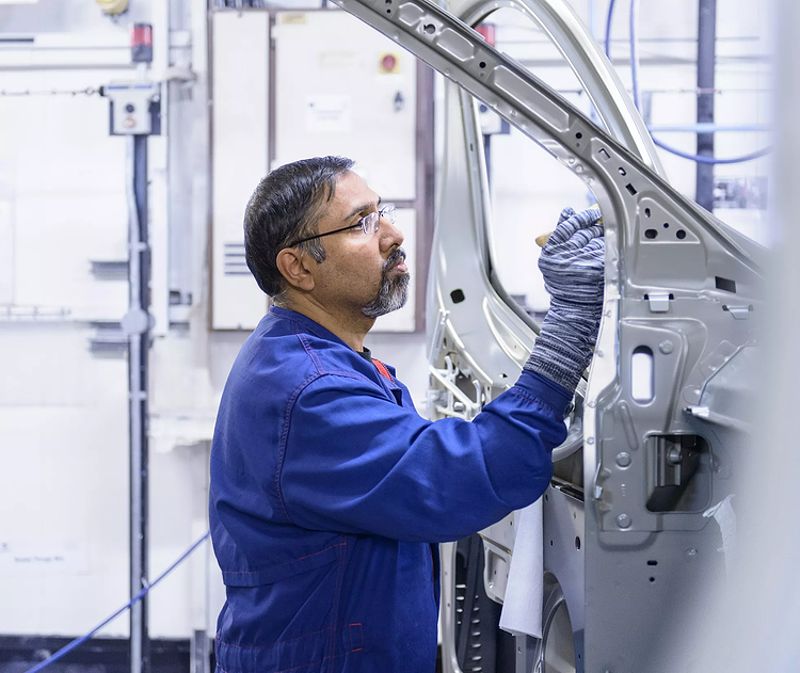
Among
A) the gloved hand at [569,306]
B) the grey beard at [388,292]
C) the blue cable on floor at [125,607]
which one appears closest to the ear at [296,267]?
the grey beard at [388,292]

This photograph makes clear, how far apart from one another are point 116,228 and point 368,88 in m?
1.24

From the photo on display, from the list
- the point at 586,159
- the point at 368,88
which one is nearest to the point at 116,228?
the point at 368,88

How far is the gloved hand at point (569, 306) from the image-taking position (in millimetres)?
1613

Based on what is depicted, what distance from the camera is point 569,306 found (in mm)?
1645

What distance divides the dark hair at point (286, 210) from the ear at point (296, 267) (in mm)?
22

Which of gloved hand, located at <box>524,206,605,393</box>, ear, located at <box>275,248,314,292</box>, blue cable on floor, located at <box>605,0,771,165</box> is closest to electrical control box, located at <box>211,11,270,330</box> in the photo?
blue cable on floor, located at <box>605,0,771,165</box>

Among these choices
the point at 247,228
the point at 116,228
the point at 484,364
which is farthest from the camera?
the point at 116,228

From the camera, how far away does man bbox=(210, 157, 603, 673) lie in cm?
159

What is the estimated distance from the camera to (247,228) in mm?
2053

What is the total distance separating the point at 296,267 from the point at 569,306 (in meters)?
0.60

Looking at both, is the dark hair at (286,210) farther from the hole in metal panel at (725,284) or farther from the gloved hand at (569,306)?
the hole in metal panel at (725,284)

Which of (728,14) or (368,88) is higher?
(728,14)

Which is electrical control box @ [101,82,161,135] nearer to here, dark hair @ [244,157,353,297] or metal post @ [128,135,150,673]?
metal post @ [128,135,150,673]

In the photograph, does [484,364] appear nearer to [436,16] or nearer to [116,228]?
[436,16]
